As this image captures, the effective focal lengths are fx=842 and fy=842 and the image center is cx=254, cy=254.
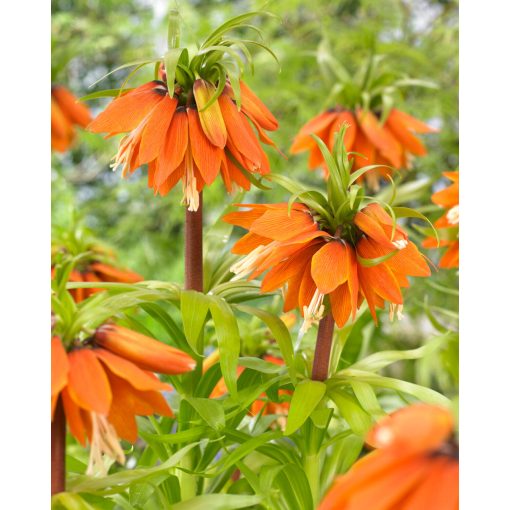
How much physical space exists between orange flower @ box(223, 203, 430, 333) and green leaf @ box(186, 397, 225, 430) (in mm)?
77

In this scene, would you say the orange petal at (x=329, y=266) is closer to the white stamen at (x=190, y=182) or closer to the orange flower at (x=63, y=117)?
the white stamen at (x=190, y=182)

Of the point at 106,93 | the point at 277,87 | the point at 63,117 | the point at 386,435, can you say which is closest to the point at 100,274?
the point at 63,117

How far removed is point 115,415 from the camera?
438 millimetres

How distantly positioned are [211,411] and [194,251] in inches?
4.7

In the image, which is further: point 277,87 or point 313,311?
point 277,87

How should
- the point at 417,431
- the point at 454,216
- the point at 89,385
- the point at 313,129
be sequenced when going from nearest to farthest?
1. the point at 417,431
2. the point at 89,385
3. the point at 454,216
4. the point at 313,129

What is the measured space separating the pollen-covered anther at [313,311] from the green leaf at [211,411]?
8cm

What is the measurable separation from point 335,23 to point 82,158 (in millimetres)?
710

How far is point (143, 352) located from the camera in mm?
427

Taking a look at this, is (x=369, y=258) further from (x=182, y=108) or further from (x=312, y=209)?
(x=182, y=108)

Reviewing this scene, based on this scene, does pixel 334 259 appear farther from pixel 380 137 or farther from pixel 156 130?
pixel 380 137

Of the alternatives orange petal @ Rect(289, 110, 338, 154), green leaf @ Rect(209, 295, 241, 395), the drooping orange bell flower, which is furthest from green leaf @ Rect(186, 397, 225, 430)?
orange petal @ Rect(289, 110, 338, 154)

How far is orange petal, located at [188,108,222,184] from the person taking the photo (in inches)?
20.9
